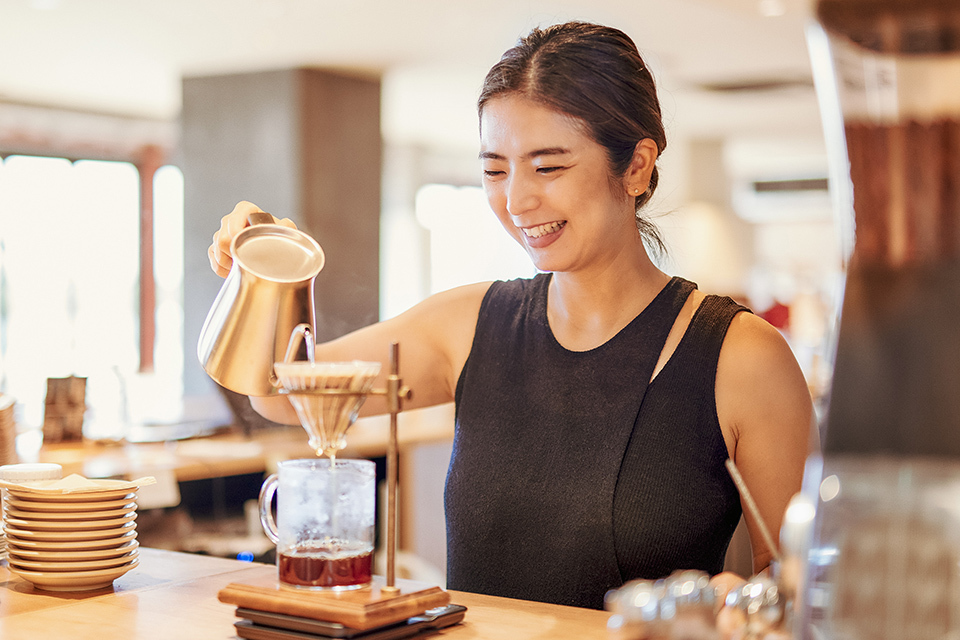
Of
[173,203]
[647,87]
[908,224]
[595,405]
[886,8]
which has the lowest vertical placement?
[595,405]

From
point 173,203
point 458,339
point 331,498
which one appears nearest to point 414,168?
point 173,203

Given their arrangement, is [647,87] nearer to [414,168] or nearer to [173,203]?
[173,203]

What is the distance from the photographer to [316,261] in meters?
1.18

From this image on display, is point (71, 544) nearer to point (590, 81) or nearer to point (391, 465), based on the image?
point (391, 465)

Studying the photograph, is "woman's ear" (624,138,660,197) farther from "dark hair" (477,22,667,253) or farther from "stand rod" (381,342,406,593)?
"stand rod" (381,342,406,593)

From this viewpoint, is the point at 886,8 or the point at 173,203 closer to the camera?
the point at 886,8

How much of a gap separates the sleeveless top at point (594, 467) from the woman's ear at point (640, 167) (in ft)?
0.49

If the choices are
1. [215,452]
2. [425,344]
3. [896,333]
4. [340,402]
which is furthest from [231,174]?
[896,333]

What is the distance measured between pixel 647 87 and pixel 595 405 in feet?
1.42

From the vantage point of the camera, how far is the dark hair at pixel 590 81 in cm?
134

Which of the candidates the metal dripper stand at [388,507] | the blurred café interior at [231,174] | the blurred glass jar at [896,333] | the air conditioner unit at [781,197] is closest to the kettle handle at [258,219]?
the metal dripper stand at [388,507]

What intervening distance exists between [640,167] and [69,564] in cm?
87

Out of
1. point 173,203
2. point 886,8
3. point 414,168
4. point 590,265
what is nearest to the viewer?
point 886,8

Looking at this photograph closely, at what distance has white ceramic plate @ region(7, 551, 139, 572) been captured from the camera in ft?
3.94
